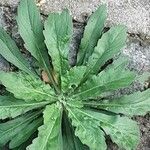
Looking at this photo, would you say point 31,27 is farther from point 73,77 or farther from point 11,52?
point 73,77

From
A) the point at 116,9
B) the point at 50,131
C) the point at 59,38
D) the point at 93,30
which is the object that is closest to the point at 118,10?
the point at 116,9

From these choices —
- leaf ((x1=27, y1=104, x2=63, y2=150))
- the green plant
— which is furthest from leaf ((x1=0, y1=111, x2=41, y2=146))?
leaf ((x1=27, y1=104, x2=63, y2=150))

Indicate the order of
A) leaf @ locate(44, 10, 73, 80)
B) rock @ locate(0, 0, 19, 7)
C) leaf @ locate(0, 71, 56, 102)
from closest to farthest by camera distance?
leaf @ locate(0, 71, 56, 102), leaf @ locate(44, 10, 73, 80), rock @ locate(0, 0, 19, 7)

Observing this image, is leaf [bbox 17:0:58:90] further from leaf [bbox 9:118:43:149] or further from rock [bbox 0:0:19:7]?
leaf [bbox 9:118:43:149]

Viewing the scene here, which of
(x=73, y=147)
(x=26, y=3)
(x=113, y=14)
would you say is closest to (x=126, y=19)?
(x=113, y=14)

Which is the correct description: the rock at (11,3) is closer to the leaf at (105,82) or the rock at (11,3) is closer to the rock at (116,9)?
the rock at (116,9)

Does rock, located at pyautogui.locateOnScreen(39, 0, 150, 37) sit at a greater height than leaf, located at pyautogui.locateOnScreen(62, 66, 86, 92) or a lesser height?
greater
